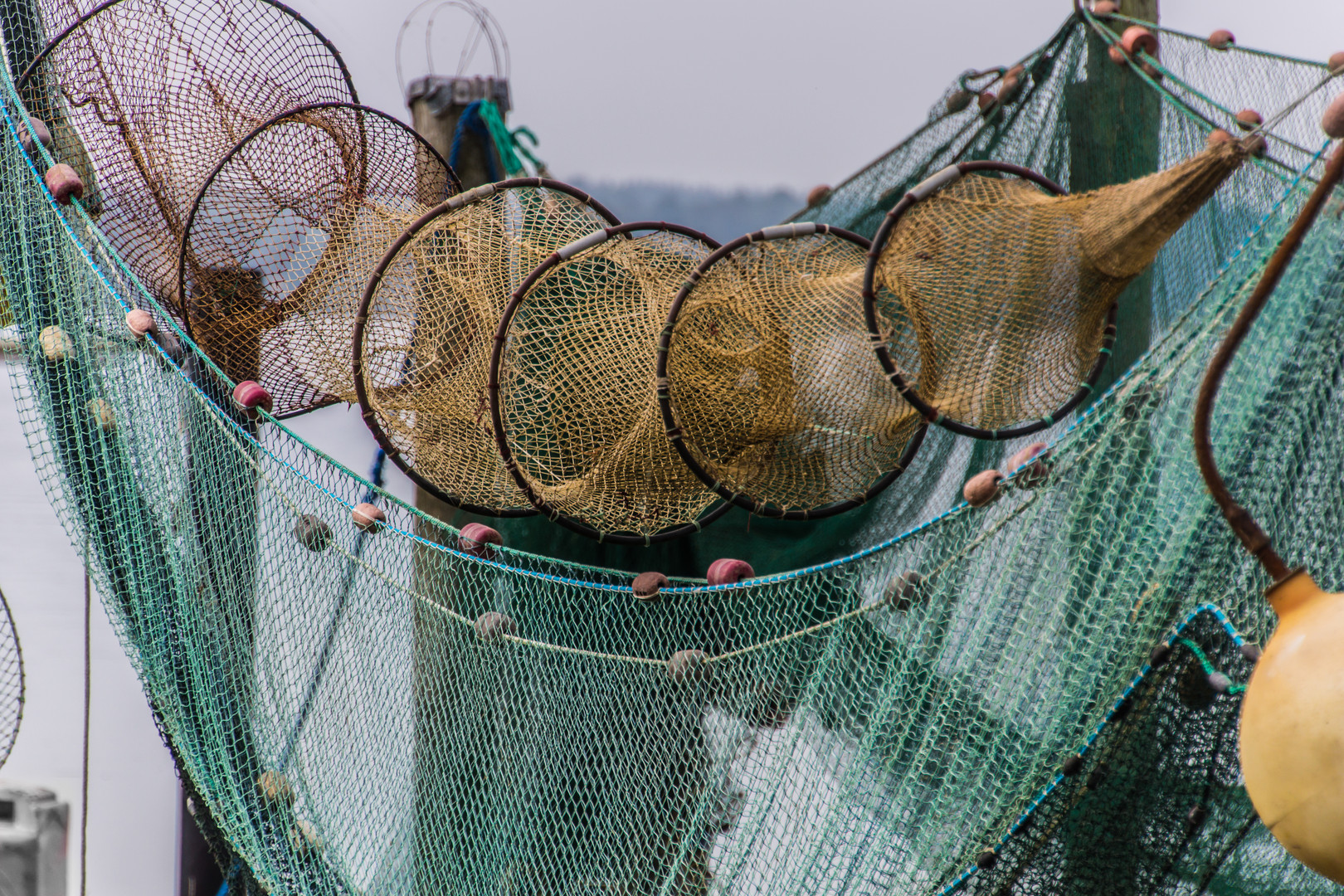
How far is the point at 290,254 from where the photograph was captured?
8.45ft

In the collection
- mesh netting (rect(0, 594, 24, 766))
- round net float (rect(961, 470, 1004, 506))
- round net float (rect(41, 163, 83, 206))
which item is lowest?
mesh netting (rect(0, 594, 24, 766))

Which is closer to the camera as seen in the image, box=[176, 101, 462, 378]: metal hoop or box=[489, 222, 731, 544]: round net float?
box=[489, 222, 731, 544]: round net float

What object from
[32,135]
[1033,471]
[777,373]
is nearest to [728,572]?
[777,373]

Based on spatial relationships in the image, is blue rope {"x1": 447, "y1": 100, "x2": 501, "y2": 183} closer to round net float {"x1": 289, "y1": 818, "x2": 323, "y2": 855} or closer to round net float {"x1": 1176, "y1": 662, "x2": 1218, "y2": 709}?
round net float {"x1": 289, "y1": 818, "x2": 323, "y2": 855}

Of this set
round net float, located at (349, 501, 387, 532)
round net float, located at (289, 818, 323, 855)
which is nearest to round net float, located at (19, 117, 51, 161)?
round net float, located at (349, 501, 387, 532)

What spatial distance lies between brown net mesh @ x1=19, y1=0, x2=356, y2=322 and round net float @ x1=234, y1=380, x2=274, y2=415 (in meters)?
0.37

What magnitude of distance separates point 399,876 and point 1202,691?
1.37m

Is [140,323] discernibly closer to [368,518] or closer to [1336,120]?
[368,518]

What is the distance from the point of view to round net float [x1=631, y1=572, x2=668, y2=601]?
6.68 ft

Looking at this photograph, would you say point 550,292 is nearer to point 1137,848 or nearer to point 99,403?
point 99,403

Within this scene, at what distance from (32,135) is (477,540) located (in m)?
1.16

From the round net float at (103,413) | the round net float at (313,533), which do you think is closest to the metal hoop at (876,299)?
the round net float at (313,533)

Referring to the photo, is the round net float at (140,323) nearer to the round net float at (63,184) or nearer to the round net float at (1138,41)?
the round net float at (63,184)

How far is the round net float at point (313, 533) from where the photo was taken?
2.13 meters
